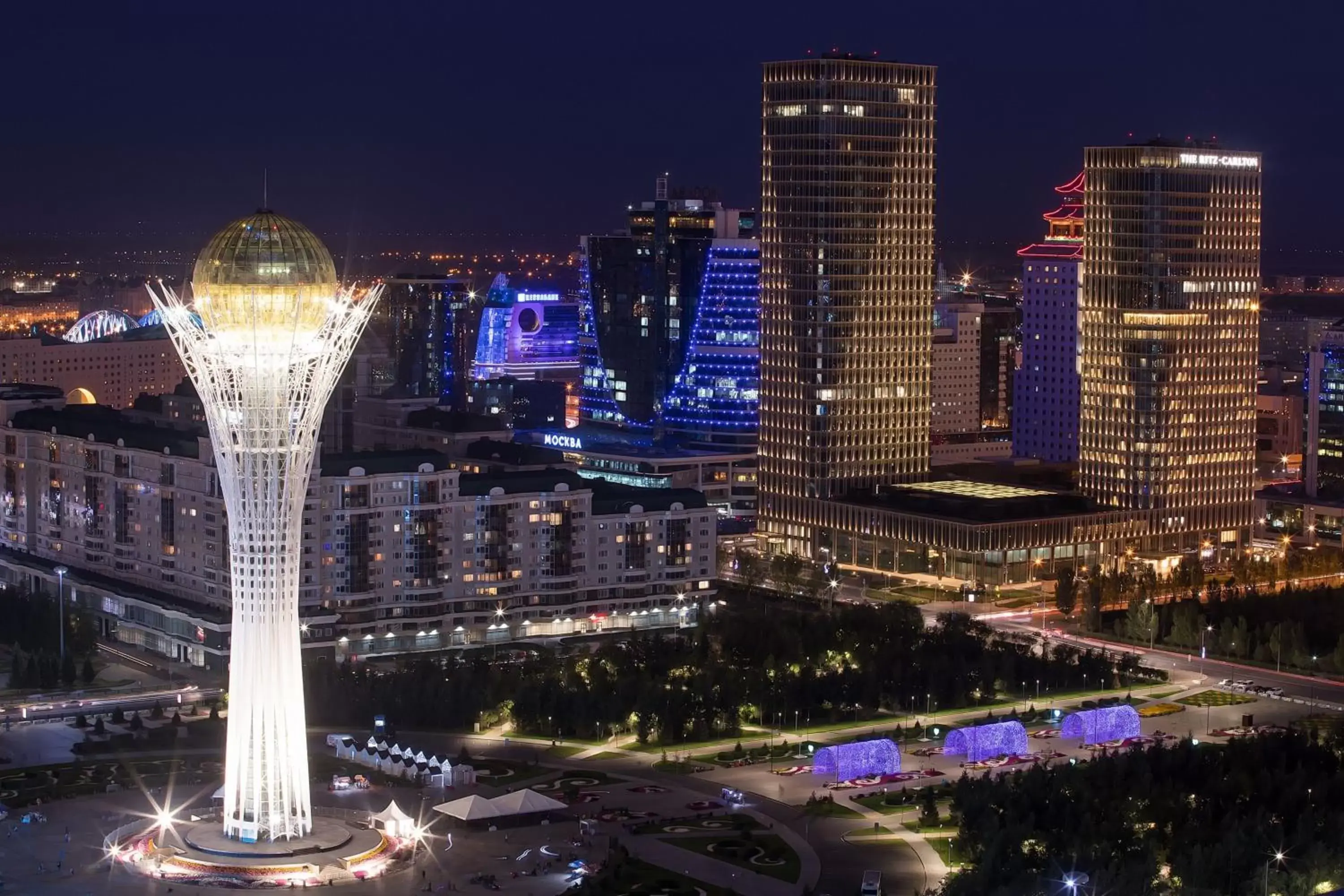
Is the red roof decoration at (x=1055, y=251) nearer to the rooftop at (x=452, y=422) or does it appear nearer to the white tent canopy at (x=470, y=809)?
the rooftop at (x=452, y=422)

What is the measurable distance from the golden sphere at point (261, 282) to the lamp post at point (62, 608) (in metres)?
28.2

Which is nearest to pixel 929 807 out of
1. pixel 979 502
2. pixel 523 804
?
pixel 523 804

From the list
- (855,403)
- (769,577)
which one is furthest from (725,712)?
(855,403)

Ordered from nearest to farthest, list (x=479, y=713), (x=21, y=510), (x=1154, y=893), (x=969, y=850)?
(x=1154, y=893) < (x=969, y=850) < (x=479, y=713) < (x=21, y=510)

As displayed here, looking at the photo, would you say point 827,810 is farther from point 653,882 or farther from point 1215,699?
point 1215,699

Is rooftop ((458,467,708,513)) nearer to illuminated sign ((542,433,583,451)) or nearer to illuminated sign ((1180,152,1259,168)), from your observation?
illuminated sign ((1180,152,1259,168))

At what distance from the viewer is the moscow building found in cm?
9606

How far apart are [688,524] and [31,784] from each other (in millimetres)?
36785

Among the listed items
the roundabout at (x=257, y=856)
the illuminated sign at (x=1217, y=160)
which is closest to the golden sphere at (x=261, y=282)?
the roundabout at (x=257, y=856)

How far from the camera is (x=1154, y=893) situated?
62031mm

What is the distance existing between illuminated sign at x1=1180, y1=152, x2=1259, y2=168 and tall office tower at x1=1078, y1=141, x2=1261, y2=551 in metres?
0.08

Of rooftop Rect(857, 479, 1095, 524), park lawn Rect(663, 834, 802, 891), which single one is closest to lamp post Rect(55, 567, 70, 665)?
park lawn Rect(663, 834, 802, 891)

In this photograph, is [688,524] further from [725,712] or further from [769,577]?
[725,712]

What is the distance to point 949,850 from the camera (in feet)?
227
